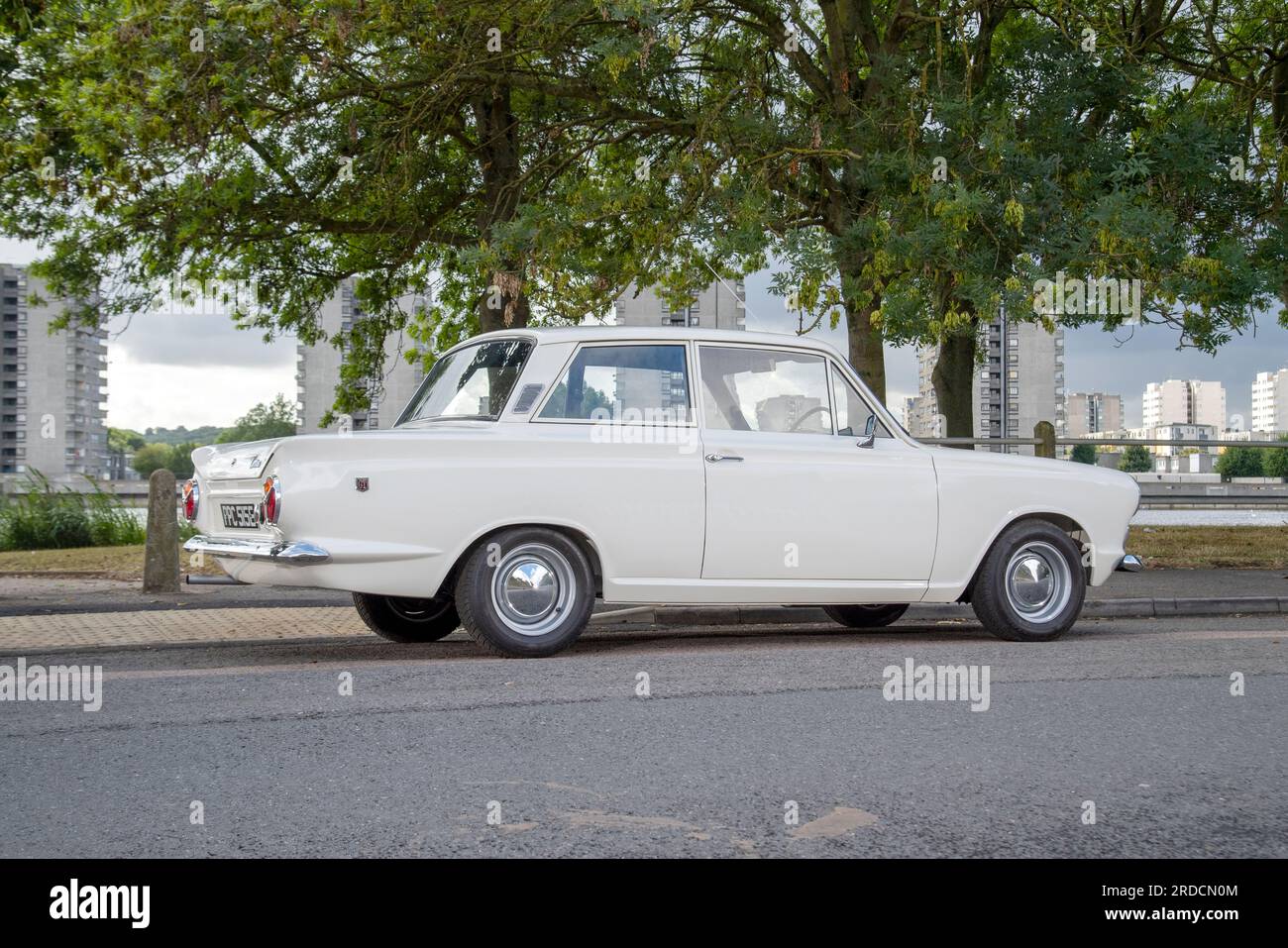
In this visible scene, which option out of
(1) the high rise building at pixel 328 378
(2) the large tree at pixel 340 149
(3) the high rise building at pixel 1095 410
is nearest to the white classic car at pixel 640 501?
(2) the large tree at pixel 340 149

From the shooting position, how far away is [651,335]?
802cm

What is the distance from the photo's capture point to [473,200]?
2097cm

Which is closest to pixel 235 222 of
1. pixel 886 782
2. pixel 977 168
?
pixel 977 168

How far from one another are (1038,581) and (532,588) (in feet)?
11.0

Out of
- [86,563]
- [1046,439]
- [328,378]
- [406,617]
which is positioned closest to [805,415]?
[406,617]

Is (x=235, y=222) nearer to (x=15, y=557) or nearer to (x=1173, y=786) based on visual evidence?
(x=15, y=557)

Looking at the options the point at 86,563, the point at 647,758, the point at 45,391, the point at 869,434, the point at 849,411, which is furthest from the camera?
the point at 45,391

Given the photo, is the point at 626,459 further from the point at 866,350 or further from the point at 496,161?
the point at 496,161

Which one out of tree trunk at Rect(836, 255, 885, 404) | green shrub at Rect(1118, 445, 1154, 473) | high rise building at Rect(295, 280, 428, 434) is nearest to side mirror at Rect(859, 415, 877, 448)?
tree trunk at Rect(836, 255, 885, 404)

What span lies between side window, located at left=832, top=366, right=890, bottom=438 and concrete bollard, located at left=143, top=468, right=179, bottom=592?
6.25 m

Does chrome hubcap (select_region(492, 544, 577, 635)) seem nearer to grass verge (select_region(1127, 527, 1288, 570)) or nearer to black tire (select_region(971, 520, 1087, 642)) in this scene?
black tire (select_region(971, 520, 1087, 642))

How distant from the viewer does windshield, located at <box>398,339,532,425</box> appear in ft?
25.7

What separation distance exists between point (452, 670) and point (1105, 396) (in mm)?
187628

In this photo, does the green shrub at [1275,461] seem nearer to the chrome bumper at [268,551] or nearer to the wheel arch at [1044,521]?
the wheel arch at [1044,521]
